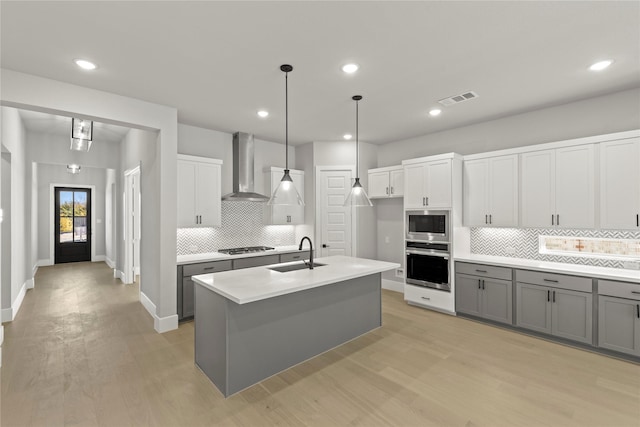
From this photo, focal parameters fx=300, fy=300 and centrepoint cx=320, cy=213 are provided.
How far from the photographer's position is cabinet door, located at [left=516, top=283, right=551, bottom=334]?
357cm

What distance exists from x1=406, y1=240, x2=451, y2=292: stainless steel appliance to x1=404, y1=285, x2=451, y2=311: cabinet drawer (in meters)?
0.07

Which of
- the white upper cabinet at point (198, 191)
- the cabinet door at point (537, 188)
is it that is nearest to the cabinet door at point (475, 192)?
the cabinet door at point (537, 188)

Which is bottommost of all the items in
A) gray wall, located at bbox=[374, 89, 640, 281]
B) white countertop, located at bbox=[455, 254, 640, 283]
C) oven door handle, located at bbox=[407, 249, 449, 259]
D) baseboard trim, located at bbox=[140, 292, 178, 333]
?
baseboard trim, located at bbox=[140, 292, 178, 333]

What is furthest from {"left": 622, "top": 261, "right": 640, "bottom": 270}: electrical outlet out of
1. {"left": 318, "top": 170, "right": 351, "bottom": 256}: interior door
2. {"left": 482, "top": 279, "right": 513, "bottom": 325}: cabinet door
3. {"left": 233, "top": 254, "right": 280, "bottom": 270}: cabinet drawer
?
{"left": 233, "top": 254, "right": 280, "bottom": 270}: cabinet drawer

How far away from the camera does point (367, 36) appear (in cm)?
238

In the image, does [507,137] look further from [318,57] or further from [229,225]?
[229,225]

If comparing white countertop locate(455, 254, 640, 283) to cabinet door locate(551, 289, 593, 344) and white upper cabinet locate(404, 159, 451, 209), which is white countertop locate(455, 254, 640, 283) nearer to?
cabinet door locate(551, 289, 593, 344)

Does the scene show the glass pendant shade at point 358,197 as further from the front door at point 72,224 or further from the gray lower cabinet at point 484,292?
the front door at point 72,224

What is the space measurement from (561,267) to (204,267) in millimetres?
4622

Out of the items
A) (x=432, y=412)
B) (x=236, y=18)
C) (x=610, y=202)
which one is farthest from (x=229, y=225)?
(x=610, y=202)

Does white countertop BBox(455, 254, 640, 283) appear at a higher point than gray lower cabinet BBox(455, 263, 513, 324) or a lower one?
higher

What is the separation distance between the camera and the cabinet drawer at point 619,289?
9.87 feet

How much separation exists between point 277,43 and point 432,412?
3.18 m

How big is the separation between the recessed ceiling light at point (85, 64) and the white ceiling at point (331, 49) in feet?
0.20
